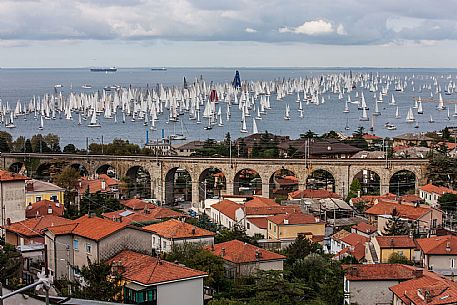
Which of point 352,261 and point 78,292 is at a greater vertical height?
point 78,292

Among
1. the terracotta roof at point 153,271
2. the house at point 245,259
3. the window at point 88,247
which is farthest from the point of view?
the house at point 245,259

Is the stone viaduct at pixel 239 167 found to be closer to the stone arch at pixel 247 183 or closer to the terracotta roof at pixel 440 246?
the stone arch at pixel 247 183

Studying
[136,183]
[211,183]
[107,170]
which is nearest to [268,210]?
A: [136,183]

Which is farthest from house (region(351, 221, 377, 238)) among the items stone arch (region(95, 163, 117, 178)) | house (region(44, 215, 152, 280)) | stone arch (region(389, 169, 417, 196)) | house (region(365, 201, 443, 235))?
stone arch (region(95, 163, 117, 178))

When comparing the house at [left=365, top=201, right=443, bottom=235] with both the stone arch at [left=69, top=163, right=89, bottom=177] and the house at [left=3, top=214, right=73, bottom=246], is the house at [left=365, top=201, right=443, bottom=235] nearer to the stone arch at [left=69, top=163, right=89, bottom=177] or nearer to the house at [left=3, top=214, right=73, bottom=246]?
the house at [left=3, top=214, right=73, bottom=246]

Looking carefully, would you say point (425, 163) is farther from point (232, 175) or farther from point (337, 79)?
point (337, 79)

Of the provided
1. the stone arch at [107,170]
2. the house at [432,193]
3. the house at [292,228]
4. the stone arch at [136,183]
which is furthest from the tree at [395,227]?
the stone arch at [107,170]

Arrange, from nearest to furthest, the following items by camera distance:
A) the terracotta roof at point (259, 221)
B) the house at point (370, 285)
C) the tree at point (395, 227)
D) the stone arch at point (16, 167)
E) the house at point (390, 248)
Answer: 1. the house at point (370, 285)
2. the house at point (390, 248)
3. the tree at point (395, 227)
4. the terracotta roof at point (259, 221)
5. the stone arch at point (16, 167)

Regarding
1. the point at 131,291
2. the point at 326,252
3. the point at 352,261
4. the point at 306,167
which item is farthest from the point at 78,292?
the point at 306,167
